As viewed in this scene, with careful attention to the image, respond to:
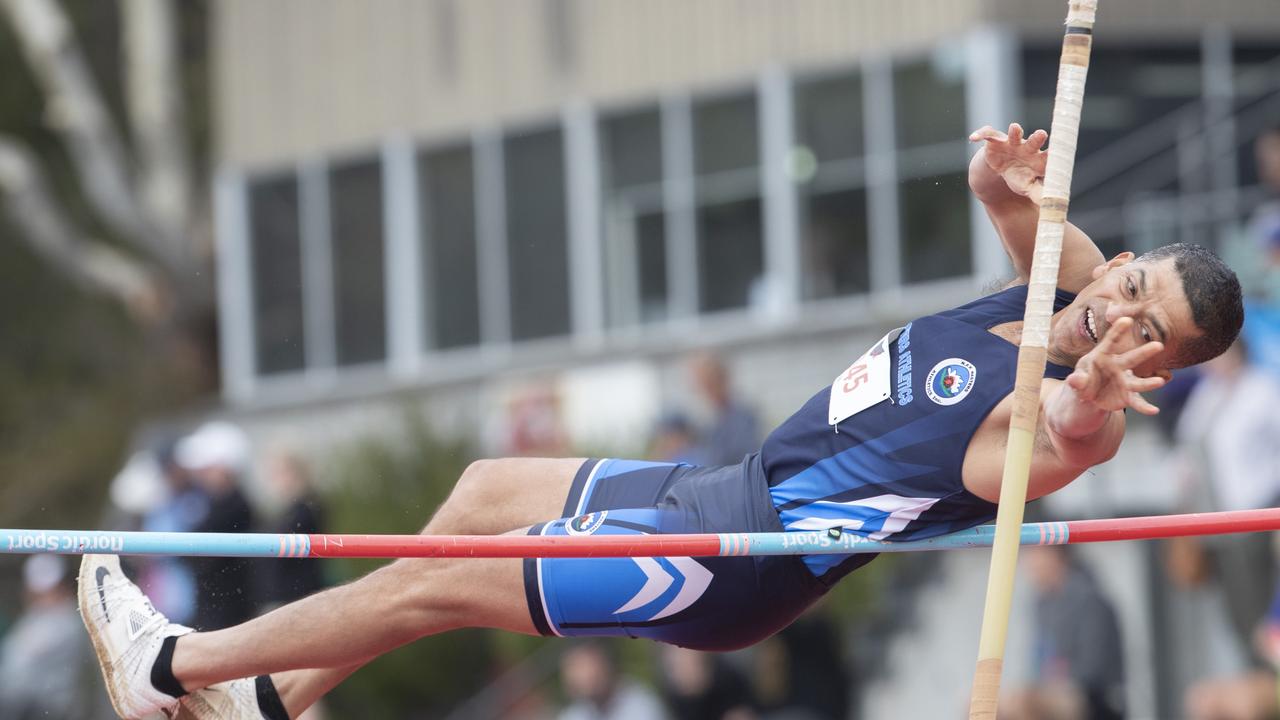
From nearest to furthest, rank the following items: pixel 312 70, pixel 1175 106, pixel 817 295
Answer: pixel 1175 106 → pixel 817 295 → pixel 312 70

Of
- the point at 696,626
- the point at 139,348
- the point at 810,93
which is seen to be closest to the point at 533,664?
the point at 810,93

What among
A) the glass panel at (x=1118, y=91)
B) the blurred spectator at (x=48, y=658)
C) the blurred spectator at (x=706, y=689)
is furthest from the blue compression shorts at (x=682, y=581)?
the glass panel at (x=1118, y=91)

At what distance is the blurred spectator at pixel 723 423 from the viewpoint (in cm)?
1101

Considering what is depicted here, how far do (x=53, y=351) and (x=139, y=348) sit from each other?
1.98 meters

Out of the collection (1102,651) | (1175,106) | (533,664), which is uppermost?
(1175,106)

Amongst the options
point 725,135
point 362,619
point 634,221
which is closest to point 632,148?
point 634,221

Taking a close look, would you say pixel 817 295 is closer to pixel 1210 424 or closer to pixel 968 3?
pixel 968 3

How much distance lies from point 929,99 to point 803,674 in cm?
725

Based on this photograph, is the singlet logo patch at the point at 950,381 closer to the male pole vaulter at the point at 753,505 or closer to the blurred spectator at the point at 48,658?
the male pole vaulter at the point at 753,505

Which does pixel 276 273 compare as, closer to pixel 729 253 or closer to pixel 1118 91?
pixel 729 253

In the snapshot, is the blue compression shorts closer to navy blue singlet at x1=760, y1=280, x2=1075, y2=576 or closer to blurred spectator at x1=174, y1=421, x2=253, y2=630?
navy blue singlet at x1=760, y1=280, x2=1075, y2=576

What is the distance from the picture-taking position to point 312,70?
22234mm

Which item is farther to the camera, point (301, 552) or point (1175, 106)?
point (1175, 106)

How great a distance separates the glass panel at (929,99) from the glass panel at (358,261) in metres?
6.51
